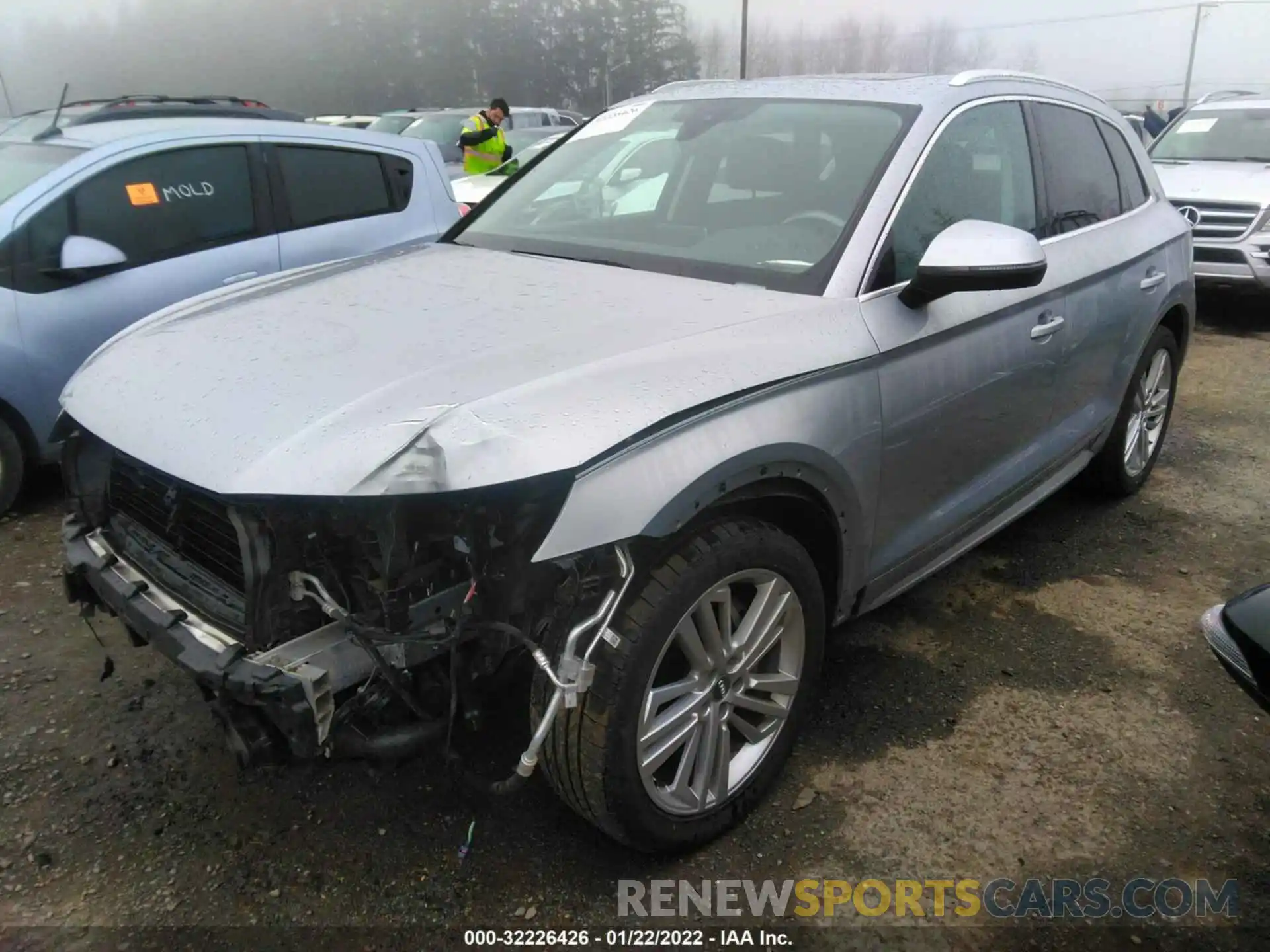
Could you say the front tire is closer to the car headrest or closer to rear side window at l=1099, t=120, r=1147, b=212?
the car headrest

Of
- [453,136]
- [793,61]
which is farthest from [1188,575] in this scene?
[793,61]

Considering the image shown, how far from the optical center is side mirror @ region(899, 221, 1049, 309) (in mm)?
2312

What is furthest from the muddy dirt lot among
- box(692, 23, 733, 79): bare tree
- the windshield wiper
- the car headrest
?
box(692, 23, 733, 79): bare tree

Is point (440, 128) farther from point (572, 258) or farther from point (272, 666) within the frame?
point (272, 666)

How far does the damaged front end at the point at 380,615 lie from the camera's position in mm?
1805

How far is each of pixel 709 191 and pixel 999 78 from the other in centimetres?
113

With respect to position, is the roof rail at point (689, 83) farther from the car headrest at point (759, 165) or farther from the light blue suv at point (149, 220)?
the light blue suv at point (149, 220)

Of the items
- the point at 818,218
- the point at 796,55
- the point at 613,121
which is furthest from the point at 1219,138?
the point at 796,55

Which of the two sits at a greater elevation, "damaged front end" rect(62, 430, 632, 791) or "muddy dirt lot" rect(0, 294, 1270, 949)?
"damaged front end" rect(62, 430, 632, 791)

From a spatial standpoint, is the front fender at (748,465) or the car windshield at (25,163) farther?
the car windshield at (25,163)

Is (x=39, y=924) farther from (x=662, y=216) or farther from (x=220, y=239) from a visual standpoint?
(x=220, y=239)

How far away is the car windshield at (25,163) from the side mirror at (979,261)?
3.98m

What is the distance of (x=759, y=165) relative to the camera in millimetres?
2879

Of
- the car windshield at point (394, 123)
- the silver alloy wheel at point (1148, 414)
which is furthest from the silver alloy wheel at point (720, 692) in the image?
the car windshield at point (394, 123)
